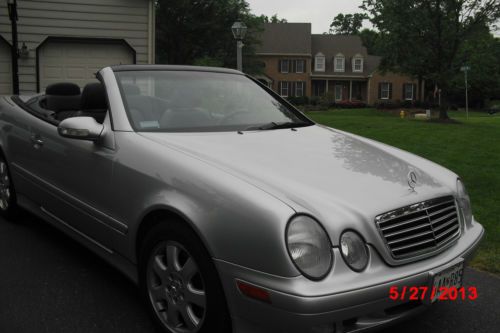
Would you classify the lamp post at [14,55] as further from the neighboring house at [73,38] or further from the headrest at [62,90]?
the headrest at [62,90]

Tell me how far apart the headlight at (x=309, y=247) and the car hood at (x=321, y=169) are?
7cm

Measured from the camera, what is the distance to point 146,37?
1345cm

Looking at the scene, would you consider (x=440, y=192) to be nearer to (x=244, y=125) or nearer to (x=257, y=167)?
(x=257, y=167)

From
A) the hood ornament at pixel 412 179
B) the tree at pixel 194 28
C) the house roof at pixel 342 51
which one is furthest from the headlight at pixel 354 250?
the house roof at pixel 342 51

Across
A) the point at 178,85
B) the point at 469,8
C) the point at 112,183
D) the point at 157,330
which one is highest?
the point at 469,8

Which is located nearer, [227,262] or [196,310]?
[227,262]

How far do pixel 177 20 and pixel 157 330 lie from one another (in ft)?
115

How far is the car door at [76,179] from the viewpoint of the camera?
10.8 feet

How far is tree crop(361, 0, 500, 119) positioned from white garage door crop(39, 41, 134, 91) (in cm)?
1673

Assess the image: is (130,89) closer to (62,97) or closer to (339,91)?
(62,97)

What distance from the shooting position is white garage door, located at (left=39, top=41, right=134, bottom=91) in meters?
12.8

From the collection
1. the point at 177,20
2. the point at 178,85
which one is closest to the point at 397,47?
the point at 177,20

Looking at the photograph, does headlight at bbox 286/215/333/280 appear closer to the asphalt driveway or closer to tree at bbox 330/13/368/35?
the asphalt driveway

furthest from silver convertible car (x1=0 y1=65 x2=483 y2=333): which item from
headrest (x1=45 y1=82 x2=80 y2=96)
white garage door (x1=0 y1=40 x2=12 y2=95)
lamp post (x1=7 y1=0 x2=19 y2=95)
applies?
white garage door (x1=0 y1=40 x2=12 y2=95)
